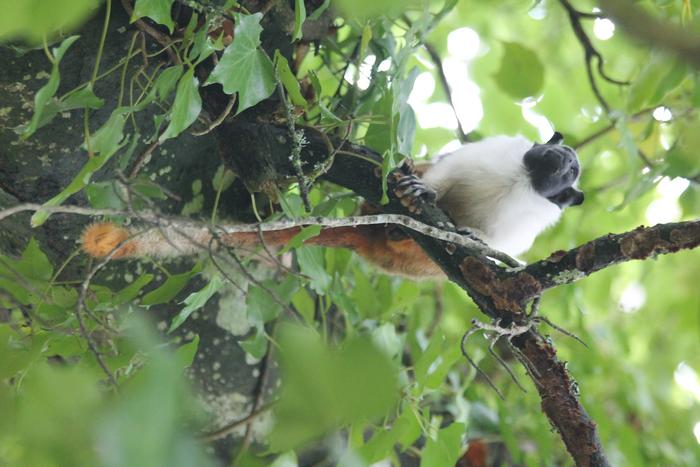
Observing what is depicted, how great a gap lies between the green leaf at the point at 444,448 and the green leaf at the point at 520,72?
3.03 feet

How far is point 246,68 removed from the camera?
1.21 meters

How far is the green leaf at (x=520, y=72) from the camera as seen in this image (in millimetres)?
1996

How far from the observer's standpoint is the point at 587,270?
3.94ft

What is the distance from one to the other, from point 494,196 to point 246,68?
105cm

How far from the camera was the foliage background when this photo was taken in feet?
1.91

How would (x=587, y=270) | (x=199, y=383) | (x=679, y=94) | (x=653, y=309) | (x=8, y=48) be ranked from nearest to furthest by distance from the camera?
1. (x=587, y=270)
2. (x=8, y=48)
3. (x=199, y=383)
4. (x=679, y=94)
5. (x=653, y=309)

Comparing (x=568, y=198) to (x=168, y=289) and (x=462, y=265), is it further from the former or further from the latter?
(x=168, y=289)

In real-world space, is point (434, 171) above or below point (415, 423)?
above

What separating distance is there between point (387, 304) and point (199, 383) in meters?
0.45

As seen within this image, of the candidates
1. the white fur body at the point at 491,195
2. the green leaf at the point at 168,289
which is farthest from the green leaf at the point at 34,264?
the white fur body at the point at 491,195

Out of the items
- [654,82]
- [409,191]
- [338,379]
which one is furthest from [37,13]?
[654,82]

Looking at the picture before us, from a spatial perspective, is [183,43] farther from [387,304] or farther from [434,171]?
[434,171]

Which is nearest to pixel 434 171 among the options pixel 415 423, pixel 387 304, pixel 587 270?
pixel 387 304

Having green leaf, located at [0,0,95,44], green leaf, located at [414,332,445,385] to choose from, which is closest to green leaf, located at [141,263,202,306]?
green leaf, located at [414,332,445,385]
